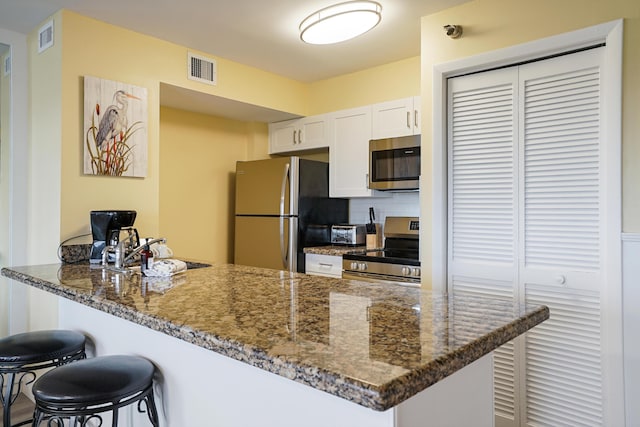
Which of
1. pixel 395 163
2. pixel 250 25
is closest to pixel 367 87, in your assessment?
pixel 395 163

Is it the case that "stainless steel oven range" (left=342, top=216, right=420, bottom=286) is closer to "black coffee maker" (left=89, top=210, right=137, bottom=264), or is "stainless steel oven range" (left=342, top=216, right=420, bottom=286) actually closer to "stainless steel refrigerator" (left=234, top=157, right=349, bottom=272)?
"stainless steel refrigerator" (left=234, top=157, right=349, bottom=272)

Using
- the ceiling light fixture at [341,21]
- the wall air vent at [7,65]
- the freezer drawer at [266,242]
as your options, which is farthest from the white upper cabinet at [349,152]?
the wall air vent at [7,65]

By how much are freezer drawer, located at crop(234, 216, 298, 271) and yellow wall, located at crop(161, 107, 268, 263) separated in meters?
0.29

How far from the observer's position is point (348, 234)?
3.74 meters

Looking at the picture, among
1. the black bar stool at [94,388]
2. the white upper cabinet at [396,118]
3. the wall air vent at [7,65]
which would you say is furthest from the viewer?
the white upper cabinet at [396,118]

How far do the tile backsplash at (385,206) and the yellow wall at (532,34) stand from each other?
97 centimetres

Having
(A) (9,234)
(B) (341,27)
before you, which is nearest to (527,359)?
(B) (341,27)

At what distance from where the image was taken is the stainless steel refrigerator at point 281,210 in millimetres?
3525

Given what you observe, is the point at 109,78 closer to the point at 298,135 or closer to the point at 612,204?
the point at 298,135

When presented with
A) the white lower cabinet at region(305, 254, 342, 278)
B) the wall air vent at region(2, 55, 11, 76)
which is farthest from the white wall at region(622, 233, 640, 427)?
the wall air vent at region(2, 55, 11, 76)

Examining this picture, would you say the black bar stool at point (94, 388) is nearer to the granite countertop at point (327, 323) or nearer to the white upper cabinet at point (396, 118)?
the granite countertop at point (327, 323)

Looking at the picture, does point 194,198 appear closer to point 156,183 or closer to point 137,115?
point 156,183

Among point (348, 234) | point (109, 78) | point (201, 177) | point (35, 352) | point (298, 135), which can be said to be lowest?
point (35, 352)

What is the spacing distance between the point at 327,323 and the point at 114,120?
2216 mm
